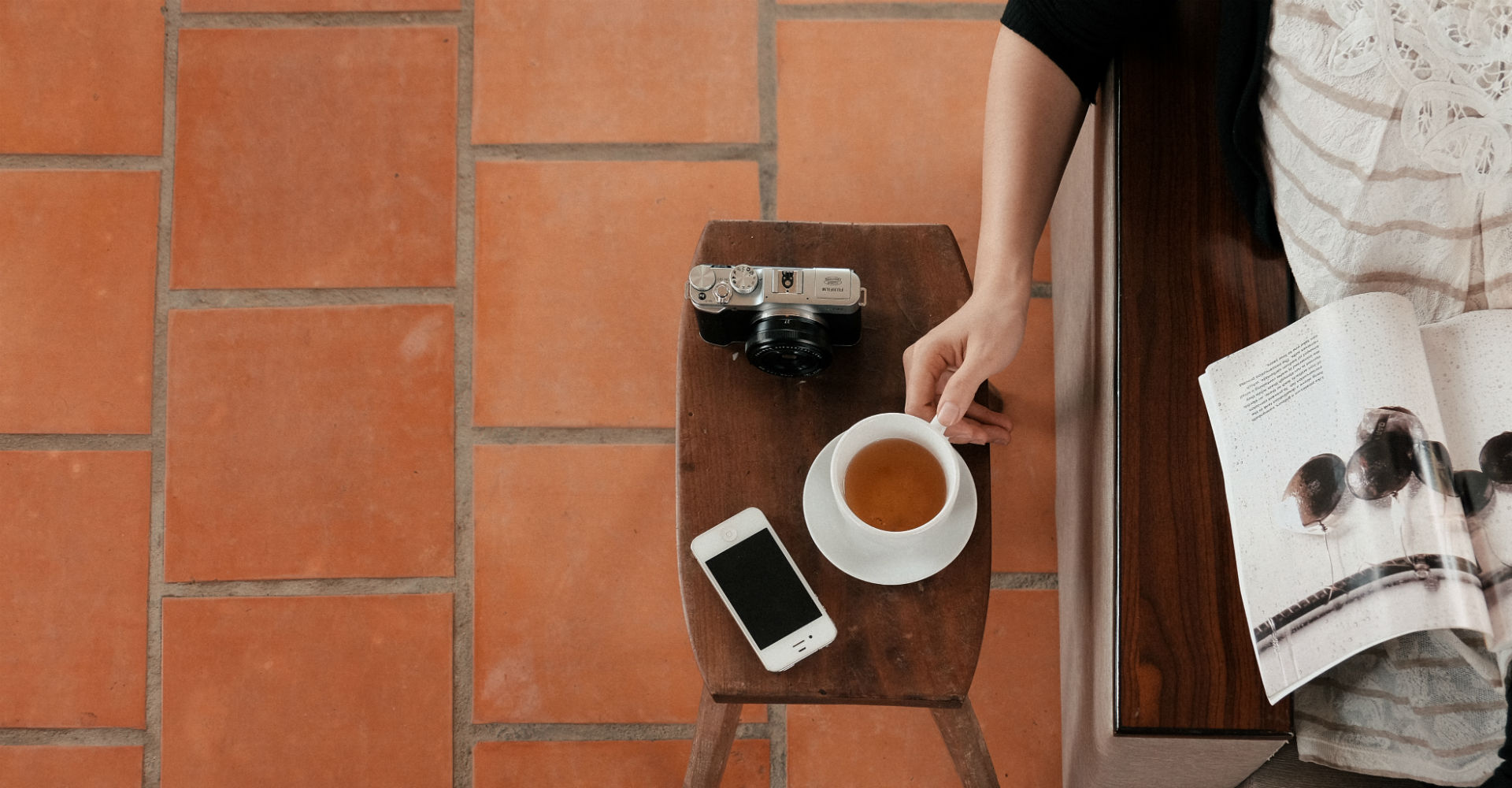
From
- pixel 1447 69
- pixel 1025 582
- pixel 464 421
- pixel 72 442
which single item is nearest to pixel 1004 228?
pixel 1447 69

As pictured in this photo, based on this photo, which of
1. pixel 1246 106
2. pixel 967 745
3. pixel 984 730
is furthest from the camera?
pixel 984 730

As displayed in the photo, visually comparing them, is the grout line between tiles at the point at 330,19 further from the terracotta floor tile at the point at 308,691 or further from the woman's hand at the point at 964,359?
the woman's hand at the point at 964,359

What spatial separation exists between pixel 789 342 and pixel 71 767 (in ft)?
4.26

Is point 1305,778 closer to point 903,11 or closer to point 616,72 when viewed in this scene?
point 903,11

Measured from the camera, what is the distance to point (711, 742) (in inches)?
42.3

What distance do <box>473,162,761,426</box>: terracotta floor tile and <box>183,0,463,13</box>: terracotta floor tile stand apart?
286 millimetres

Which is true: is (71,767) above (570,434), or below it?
below

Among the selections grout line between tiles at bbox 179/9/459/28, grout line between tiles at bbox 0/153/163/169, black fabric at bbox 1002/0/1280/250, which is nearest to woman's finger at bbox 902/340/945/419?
black fabric at bbox 1002/0/1280/250

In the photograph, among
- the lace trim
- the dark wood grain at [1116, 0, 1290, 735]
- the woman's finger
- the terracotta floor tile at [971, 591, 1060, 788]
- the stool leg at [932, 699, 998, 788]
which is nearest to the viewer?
the lace trim

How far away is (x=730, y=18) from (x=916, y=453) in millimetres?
932

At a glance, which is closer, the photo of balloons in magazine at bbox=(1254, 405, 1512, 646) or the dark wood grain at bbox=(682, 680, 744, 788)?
the photo of balloons in magazine at bbox=(1254, 405, 1512, 646)

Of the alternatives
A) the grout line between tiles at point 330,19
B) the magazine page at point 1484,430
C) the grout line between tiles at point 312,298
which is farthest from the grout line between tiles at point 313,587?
the magazine page at point 1484,430

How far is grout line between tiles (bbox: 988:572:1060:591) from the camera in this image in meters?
1.34

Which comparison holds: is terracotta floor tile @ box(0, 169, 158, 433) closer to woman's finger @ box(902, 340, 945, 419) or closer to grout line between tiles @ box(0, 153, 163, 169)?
grout line between tiles @ box(0, 153, 163, 169)
